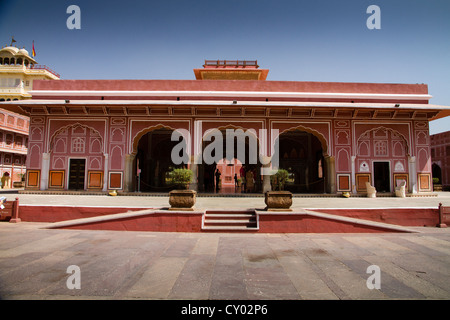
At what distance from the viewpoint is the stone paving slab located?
2971 millimetres

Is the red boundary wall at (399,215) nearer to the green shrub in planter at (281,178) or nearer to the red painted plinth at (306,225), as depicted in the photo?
the red painted plinth at (306,225)

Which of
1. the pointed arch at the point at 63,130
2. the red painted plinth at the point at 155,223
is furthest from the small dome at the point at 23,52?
the red painted plinth at the point at 155,223

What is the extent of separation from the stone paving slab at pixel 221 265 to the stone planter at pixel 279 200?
36.7 inches

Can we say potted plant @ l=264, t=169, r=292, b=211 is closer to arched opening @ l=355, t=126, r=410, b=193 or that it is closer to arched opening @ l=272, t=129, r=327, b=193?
arched opening @ l=355, t=126, r=410, b=193

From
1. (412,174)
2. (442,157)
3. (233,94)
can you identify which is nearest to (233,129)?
(233,94)

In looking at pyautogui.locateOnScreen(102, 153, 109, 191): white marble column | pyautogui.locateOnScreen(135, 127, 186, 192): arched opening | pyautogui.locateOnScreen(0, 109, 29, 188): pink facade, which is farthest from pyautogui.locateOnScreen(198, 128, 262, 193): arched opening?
pyautogui.locateOnScreen(0, 109, 29, 188): pink facade

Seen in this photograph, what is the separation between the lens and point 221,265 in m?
3.91

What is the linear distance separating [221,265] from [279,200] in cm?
336

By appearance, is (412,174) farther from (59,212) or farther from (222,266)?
(59,212)

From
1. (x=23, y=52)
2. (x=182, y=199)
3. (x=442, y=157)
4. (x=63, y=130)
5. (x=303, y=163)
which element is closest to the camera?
(x=182, y=199)
